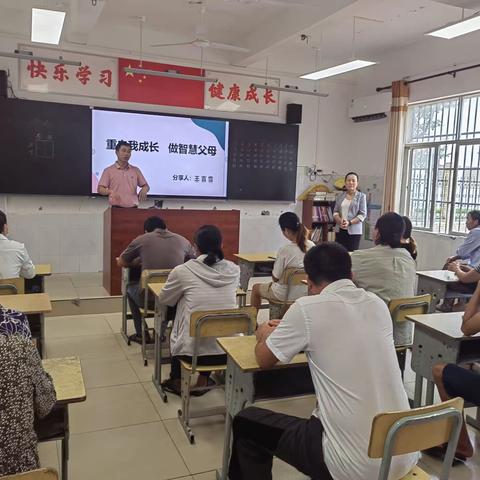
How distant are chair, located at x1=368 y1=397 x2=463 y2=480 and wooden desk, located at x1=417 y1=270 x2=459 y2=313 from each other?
2905mm

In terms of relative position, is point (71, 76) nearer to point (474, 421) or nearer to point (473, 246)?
point (473, 246)

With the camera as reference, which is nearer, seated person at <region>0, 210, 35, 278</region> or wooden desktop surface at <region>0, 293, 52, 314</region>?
wooden desktop surface at <region>0, 293, 52, 314</region>

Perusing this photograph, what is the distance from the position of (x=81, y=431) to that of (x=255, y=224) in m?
5.55

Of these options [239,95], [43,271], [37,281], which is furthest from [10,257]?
[239,95]

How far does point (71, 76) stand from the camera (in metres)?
6.56

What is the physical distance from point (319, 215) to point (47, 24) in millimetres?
5094

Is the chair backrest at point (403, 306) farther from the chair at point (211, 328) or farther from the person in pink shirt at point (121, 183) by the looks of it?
the person in pink shirt at point (121, 183)

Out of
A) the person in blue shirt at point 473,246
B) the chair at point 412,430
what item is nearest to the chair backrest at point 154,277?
the chair at point 412,430

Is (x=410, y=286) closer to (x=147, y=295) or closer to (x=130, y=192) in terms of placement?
(x=147, y=295)

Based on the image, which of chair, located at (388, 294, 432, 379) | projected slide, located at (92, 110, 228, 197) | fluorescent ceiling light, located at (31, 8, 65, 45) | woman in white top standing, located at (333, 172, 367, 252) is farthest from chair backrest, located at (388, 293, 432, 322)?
projected slide, located at (92, 110, 228, 197)

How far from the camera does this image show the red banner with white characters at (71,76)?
20.8ft

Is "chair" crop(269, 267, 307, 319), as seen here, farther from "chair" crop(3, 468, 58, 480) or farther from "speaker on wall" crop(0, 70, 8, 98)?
"speaker on wall" crop(0, 70, 8, 98)

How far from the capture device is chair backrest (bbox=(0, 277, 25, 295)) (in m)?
3.17

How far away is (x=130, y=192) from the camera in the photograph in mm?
6055
